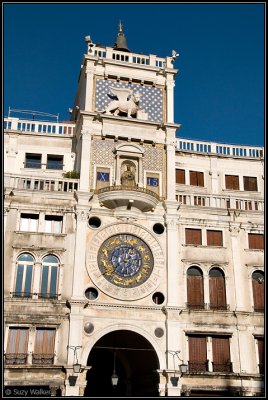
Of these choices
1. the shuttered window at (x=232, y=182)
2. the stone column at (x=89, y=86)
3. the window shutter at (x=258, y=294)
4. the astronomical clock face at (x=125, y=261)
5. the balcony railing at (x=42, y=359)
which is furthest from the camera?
the shuttered window at (x=232, y=182)

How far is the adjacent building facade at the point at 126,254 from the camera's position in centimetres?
2962

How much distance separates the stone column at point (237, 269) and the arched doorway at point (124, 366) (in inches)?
240

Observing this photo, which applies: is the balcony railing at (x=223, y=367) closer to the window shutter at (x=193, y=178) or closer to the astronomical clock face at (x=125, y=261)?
the astronomical clock face at (x=125, y=261)

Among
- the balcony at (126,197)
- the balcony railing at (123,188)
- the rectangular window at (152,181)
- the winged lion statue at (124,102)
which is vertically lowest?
the balcony at (126,197)

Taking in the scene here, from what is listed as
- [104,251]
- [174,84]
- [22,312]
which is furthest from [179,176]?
[22,312]

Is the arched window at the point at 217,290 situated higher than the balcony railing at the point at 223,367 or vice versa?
the arched window at the point at 217,290

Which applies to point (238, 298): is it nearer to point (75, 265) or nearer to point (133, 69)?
point (75, 265)

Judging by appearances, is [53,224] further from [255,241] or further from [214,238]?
[255,241]

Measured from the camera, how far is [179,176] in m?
37.8

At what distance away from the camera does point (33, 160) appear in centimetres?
3662

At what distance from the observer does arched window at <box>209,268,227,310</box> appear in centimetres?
3238

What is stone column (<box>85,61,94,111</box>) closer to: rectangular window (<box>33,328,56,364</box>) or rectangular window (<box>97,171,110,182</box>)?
rectangular window (<box>97,171,110,182</box>)

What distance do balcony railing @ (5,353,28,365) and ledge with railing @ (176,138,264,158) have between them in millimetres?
17888

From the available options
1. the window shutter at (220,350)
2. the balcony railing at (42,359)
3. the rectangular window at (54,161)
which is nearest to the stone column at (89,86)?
the rectangular window at (54,161)
